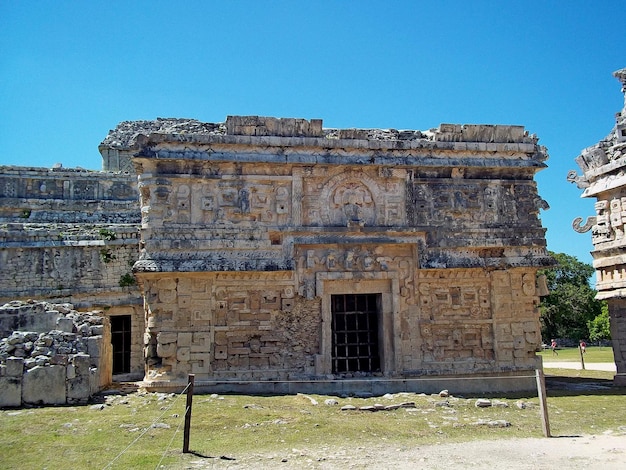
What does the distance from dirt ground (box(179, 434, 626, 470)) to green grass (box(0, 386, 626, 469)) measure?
296mm

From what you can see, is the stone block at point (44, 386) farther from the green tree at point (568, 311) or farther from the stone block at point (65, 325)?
the green tree at point (568, 311)

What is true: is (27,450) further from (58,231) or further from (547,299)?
(547,299)

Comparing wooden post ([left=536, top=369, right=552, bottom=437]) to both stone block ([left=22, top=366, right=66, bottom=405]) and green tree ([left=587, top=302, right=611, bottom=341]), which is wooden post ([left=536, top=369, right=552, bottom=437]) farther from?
green tree ([left=587, top=302, right=611, bottom=341])

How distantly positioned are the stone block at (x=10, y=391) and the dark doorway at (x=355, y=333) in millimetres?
5939

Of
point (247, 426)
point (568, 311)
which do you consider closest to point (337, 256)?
point (247, 426)

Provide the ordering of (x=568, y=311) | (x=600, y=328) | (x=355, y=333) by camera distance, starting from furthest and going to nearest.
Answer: (x=568, y=311)
(x=600, y=328)
(x=355, y=333)

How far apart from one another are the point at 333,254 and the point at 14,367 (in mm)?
6349

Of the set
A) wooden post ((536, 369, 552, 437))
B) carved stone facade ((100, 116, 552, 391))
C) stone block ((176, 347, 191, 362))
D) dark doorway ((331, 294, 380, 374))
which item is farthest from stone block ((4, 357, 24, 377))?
wooden post ((536, 369, 552, 437))

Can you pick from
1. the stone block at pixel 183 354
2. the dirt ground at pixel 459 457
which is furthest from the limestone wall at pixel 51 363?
the dirt ground at pixel 459 457

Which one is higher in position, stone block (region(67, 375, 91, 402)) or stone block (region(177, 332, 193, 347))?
stone block (region(177, 332, 193, 347))

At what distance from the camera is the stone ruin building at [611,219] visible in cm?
1314

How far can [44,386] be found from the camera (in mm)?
9633

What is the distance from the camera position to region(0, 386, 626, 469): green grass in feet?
23.0

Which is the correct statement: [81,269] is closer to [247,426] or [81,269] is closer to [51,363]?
[51,363]
